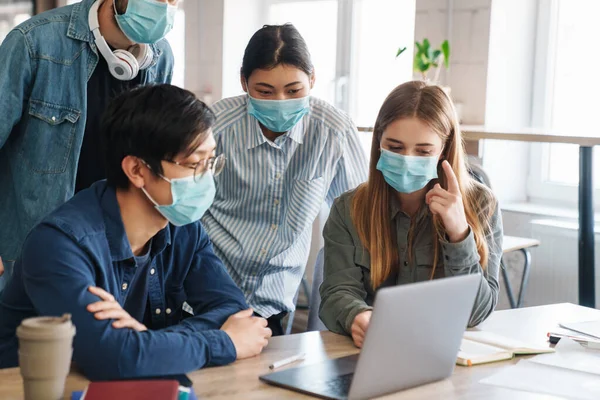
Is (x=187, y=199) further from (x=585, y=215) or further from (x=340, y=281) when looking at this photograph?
(x=585, y=215)

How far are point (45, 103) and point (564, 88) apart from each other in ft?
8.27

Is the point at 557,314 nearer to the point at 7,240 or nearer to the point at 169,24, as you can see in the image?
the point at 169,24

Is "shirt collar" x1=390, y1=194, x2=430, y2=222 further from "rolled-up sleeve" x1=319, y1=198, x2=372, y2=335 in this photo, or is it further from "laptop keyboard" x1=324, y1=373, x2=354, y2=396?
"laptop keyboard" x1=324, y1=373, x2=354, y2=396

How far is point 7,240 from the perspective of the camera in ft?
7.20

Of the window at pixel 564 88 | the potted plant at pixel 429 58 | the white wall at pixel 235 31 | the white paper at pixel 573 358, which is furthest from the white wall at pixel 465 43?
the white paper at pixel 573 358

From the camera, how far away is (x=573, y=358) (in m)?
1.60

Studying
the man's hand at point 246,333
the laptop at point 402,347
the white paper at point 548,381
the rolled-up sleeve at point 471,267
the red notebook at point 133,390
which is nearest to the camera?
the red notebook at point 133,390

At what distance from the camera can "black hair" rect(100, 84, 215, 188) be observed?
1.58m

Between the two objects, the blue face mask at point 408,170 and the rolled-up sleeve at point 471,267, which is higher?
the blue face mask at point 408,170

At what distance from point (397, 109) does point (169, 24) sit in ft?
2.18

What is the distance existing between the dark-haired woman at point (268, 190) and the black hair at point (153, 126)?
52 cm

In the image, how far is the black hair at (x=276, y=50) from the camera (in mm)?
2037

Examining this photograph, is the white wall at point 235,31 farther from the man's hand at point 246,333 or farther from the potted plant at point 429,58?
the man's hand at point 246,333

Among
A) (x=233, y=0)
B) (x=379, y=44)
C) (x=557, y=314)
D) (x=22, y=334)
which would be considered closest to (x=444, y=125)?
(x=557, y=314)
